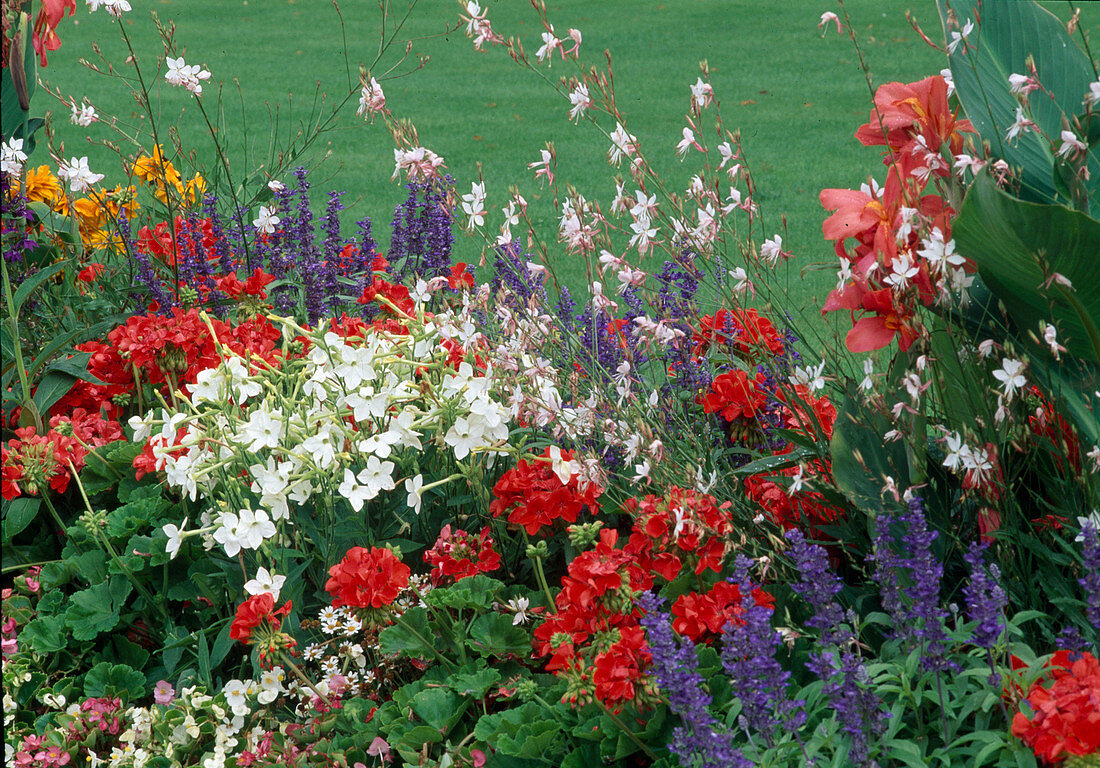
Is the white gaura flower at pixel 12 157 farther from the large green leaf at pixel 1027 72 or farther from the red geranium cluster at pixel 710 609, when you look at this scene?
the large green leaf at pixel 1027 72

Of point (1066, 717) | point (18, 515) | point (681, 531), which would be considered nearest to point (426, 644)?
point (681, 531)

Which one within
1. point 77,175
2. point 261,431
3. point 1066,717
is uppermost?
point 77,175

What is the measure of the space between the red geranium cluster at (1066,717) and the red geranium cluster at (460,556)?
3.49 ft

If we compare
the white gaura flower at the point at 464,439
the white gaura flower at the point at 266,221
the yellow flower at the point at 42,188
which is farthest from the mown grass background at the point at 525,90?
the white gaura flower at the point at 464,439

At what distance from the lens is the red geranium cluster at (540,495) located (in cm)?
209

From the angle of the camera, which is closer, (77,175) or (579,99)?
(579,99)

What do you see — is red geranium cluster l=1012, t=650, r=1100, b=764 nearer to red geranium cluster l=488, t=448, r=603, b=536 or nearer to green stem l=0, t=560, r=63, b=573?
red geranium cluster l=488, t=448, r=603, b=536

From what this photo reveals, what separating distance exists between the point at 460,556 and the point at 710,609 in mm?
586

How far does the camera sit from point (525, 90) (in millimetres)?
10836

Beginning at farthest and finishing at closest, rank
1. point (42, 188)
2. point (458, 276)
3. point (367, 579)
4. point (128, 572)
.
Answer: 1. point (42, 188)
2. point (458, 276)
3. point (128, 572)
4. point (367, 579)

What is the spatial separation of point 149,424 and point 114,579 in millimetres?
384

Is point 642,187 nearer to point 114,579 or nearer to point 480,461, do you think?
point 480,461

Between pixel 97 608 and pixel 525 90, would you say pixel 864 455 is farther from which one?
pixel 525 90

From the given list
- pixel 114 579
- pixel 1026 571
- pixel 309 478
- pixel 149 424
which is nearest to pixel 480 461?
pixel 309 478
